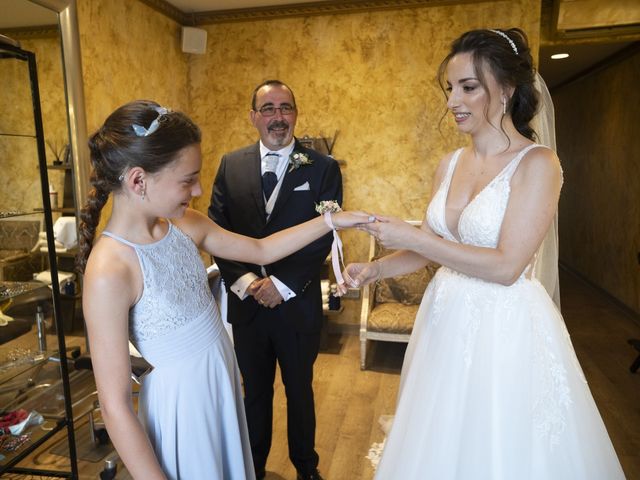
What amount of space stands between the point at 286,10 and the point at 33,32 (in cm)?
219

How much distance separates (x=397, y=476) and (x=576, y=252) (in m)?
6.78

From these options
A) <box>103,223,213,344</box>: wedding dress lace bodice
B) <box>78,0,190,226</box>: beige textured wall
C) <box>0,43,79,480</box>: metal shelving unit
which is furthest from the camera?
<box>78,0,190,226</box>: beige textured wall

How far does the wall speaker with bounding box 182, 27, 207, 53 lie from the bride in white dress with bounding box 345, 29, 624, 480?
10.8 ft

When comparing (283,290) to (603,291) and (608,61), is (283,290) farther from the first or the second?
(608,61)

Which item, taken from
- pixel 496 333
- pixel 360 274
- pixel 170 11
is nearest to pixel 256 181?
pixel 360 274

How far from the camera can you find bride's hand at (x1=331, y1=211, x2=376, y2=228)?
1658mm

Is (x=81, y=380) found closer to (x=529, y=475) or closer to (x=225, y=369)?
(x=225, y=369)

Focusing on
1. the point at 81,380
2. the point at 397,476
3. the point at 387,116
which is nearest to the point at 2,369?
the point at 81,380

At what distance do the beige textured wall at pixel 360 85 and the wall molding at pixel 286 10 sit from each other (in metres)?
0.05

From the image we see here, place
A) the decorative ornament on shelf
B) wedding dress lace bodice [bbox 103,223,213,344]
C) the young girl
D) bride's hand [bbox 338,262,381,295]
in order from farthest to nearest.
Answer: the decorative ornament on shelf
bride's hand [bbox 338,262,381,295]
wedding dress lace bodice [bbox 103,223,213,344]
the young girl

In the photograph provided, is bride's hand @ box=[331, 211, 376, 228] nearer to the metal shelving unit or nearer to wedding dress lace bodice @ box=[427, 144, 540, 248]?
wedding dress lace bodice @ box=[427, 144, 540, 248]

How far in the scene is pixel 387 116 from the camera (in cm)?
434

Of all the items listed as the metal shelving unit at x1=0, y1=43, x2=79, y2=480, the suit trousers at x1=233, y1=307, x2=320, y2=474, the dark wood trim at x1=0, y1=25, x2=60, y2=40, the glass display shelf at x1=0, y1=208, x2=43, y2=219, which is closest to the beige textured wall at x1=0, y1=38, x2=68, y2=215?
the glass display shelf at x1=0, y1=208, x2=43, y2=219

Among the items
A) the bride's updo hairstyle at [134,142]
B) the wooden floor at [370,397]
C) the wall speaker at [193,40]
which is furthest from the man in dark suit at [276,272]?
the wall speaker at [193,40]
